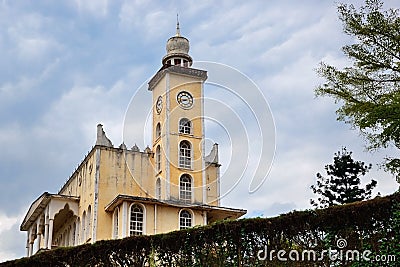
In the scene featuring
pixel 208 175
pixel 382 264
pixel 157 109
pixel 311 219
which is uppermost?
pixel 157 109

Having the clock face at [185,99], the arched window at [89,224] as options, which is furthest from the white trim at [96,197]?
the clock face at [185,99]

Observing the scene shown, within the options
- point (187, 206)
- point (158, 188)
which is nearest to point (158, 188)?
point (158, 188)

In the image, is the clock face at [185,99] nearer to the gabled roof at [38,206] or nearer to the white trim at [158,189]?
the white trim at [158,189]

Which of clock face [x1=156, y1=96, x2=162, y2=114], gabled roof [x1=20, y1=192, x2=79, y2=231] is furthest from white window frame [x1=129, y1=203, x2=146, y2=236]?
clock face [x1=156, y1=96, x2=162, y2=114]

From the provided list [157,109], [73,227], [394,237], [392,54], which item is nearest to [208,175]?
[157,109]

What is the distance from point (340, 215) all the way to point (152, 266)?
509cm

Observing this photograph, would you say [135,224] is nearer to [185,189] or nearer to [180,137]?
[185,189]

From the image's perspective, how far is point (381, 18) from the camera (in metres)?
20.2

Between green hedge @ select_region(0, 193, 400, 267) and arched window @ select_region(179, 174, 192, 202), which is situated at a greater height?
arched window @ select_region(179, 174, 192, 202)

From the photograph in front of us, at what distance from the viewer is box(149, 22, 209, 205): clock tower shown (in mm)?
35250

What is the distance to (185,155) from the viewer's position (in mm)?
36312

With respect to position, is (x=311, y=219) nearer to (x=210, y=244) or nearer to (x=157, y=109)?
(x=210, y=244)

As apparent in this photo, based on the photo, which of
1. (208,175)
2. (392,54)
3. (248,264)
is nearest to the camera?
(248,264)

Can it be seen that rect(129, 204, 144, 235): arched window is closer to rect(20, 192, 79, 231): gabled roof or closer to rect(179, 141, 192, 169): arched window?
rect(179, 141, 192, 169): arched window
